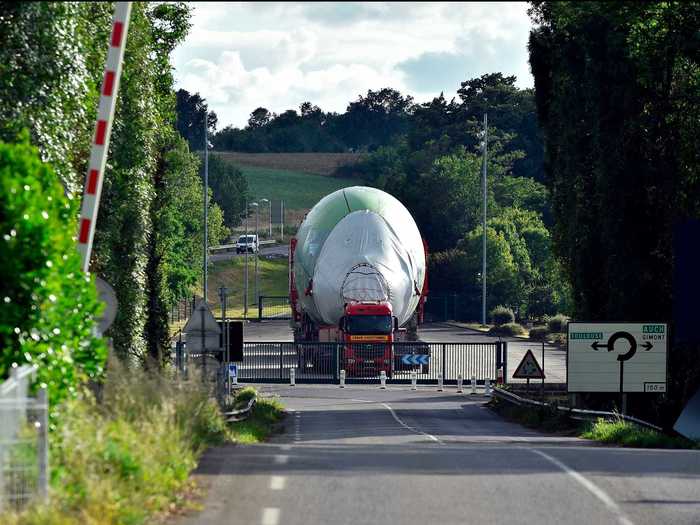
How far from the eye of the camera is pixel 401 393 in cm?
5131

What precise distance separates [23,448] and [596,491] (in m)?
6.54

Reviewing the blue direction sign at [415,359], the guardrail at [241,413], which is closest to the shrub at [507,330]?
the blue direction sign at [415,359]

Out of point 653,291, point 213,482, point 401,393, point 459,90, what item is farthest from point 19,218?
point 459,90

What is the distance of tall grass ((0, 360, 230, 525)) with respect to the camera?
11.5m

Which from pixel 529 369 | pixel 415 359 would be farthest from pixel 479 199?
pixel 529 369

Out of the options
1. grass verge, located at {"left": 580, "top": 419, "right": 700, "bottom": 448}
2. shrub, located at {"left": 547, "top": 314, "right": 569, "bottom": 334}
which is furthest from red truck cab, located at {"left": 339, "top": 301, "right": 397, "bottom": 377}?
shrub, located at {"left": 547, "top": 314, "right": 569, "bottom": 334}

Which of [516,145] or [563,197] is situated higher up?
[516,145]

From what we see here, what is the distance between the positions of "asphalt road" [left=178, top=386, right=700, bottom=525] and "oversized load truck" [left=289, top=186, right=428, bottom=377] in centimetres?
3526

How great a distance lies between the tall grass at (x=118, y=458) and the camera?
37.6 ft

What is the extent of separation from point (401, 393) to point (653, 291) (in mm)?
18002

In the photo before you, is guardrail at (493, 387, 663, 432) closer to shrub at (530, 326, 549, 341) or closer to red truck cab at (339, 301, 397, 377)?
red truck cab at (339, 301, 397, 377)

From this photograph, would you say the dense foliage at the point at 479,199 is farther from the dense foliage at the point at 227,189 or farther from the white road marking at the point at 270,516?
the white road marking at the point at 270,516

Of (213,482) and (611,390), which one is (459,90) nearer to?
(611,390)

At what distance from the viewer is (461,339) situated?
77.2m
